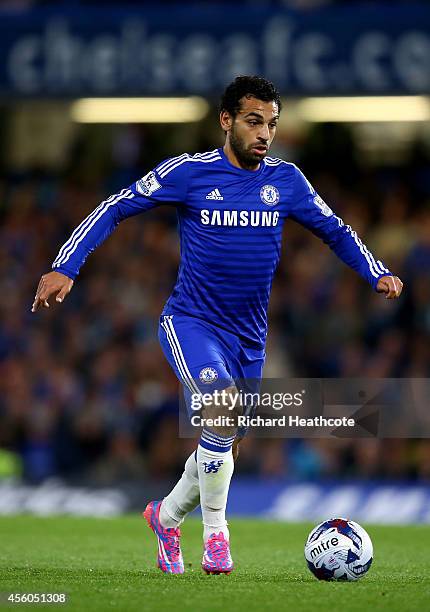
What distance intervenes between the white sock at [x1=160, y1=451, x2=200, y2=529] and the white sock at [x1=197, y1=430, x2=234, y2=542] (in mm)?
212

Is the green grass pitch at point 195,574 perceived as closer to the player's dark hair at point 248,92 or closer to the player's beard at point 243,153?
the player's beard at point 243,153

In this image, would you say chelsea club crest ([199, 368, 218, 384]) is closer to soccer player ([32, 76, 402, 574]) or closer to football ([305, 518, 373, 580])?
soccer player ([32, 76, 402, 574])

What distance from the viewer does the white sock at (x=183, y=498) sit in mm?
6906

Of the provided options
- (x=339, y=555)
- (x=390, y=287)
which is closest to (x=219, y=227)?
(x=390, y=287)

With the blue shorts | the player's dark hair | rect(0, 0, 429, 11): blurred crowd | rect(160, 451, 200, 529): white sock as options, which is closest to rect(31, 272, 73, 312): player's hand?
the blue shorts

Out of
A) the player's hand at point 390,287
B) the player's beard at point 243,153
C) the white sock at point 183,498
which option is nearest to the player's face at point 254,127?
the player's beard at point 243,153

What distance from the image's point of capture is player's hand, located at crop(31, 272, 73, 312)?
6527 millimetres

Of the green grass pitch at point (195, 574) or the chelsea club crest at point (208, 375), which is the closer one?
the green grass pitch at point (195, 574)

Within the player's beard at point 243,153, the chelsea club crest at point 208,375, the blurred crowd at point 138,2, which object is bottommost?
the chelsea club crest at point 208,375

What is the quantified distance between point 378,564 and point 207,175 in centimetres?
262

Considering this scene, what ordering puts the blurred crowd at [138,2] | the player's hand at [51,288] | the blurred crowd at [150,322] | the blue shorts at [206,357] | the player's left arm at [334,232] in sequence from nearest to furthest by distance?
the player's hand at [51,288] → the blue shorts at [206,357] → the player's left arm at [334,232] → the blurred crowd at [150,322] → the blurred crowd at [138,2]

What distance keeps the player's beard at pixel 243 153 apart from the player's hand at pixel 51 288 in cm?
116

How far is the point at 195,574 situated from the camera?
270 inches

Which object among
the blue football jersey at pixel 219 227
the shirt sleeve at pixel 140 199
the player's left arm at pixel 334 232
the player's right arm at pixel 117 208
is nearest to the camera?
the player's right arm at pixel 117 208
